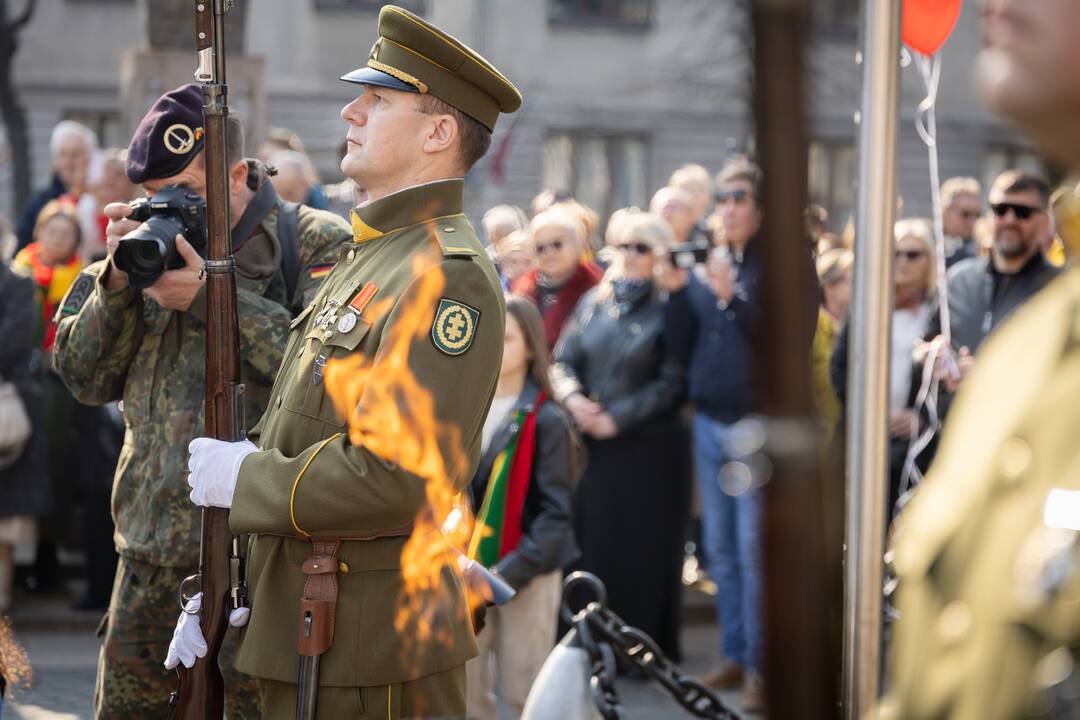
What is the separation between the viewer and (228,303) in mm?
2824

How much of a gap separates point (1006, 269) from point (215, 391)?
3.37 m

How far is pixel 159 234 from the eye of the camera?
2963 millimetres

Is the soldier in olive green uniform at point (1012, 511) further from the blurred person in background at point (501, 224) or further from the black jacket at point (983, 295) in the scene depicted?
the blurred person in background at point (501, 224)

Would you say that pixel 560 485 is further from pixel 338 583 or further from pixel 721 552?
pixel 338 583

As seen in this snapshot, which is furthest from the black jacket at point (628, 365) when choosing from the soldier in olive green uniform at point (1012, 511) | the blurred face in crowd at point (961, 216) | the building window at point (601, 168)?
the building window at point (601, 168)

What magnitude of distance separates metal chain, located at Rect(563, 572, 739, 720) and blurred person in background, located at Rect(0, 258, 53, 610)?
356cm

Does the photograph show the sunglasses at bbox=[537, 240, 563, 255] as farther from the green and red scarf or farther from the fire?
the fire

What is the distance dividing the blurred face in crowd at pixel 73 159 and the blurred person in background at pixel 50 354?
1.53 metres

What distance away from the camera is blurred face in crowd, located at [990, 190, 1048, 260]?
518cm

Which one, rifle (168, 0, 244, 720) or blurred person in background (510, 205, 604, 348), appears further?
blurred person in background (510, 205, 604, 348)

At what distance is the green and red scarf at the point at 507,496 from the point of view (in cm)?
429

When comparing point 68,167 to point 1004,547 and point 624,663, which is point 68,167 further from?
point 1004,547

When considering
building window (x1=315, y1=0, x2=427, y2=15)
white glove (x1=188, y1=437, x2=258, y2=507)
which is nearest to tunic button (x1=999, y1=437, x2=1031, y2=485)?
white glove (x1=188, y1=437, x2=258, y2=507)

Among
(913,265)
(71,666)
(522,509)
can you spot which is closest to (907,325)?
(913,265)
